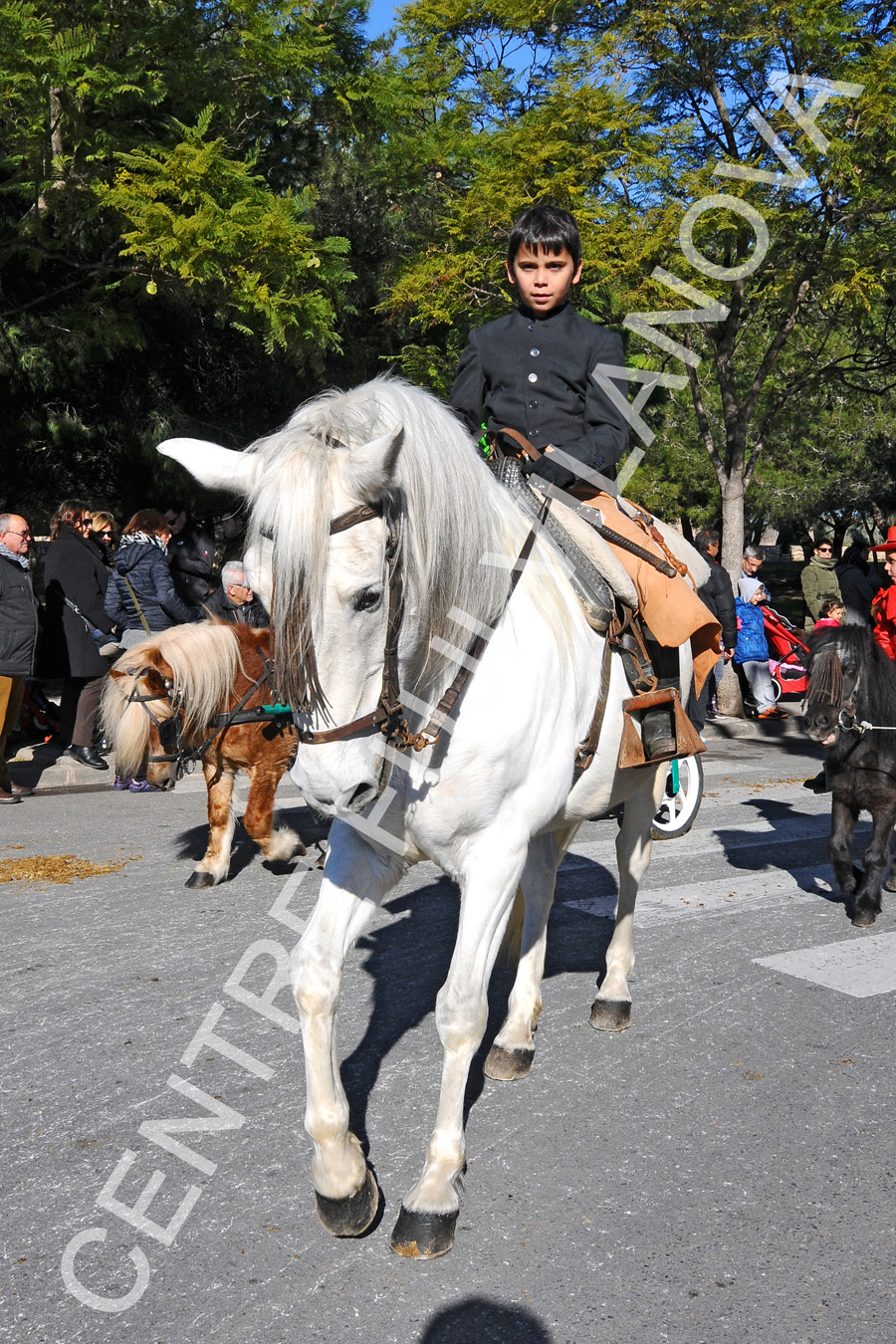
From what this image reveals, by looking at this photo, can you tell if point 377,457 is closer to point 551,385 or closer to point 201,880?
point 551,385

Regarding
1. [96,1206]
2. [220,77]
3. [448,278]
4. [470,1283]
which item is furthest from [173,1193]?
[448,278]

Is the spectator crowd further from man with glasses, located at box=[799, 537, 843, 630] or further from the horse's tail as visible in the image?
man with glasses, located at box=[799, 537, 843, 630]

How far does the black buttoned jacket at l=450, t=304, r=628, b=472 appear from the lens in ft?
12.8

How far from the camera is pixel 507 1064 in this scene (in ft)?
12.6

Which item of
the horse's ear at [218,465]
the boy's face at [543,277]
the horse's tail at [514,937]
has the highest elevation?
the boy's face at [543,277]

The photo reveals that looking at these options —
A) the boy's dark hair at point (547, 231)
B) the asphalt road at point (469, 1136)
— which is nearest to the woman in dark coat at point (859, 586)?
the asphalt road at point (469, 1136)

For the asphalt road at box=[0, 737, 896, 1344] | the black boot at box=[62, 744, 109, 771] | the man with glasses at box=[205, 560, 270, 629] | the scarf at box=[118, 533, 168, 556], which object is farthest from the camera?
the black boot at box=[62, 744, 109, 771]

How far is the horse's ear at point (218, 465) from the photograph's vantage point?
2736 millimetres

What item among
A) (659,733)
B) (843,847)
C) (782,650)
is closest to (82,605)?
(843,847)

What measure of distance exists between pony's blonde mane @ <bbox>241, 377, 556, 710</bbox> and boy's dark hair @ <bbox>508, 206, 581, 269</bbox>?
1.13 meters

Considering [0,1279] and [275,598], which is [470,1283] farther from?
[275,598]

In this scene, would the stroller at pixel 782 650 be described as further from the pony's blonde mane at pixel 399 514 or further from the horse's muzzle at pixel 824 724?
the pony's blonde mane at pixel 399 514

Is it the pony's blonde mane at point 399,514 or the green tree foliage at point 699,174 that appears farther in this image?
the green tree foliage at point 699,174

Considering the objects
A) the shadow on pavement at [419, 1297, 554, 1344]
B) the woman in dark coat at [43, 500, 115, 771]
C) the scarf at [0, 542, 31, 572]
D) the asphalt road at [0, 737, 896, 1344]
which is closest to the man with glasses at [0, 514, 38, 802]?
the scarf at [0, 542, 31, 572]
